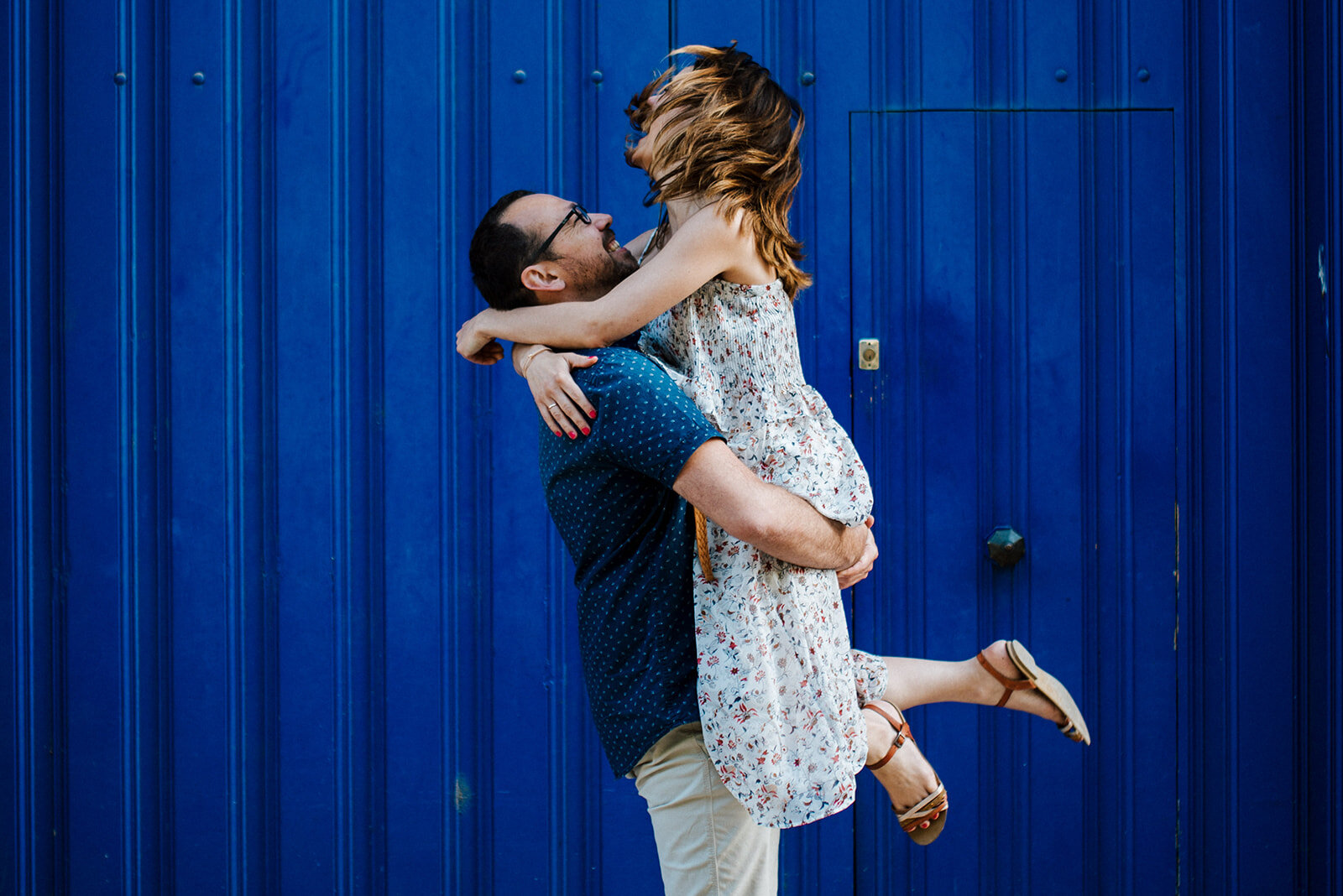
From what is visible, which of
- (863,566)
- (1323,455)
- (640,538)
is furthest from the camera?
(1323,455)

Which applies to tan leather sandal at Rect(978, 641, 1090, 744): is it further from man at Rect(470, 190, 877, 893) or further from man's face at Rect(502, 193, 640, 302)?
man's face at Rect(502, 193, 640, 302)

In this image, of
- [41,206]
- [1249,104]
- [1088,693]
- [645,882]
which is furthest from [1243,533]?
[41,206]

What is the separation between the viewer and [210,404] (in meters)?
3.32

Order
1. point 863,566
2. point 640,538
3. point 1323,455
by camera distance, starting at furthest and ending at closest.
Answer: point 1323,455, point 863,566, point 640,538

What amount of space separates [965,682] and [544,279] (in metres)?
1.37

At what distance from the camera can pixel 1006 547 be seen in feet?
10.7

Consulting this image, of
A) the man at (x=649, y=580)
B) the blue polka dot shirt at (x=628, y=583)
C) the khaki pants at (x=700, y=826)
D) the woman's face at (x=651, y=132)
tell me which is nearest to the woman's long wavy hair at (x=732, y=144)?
the woman's face at (x=651, y=132)

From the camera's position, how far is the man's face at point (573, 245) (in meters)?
2.05

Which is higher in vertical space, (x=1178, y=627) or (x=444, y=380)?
(x=444, y=380)

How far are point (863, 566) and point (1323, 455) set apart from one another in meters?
1.94

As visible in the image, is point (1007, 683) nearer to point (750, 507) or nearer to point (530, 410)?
point (750, 507)

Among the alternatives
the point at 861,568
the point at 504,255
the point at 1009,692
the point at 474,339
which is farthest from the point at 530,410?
the point at 1009,692

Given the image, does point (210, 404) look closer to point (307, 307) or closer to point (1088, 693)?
point (307, 307)

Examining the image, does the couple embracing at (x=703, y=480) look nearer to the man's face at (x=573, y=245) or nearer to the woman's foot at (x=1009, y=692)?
the man's face at (x=573, y=245)
